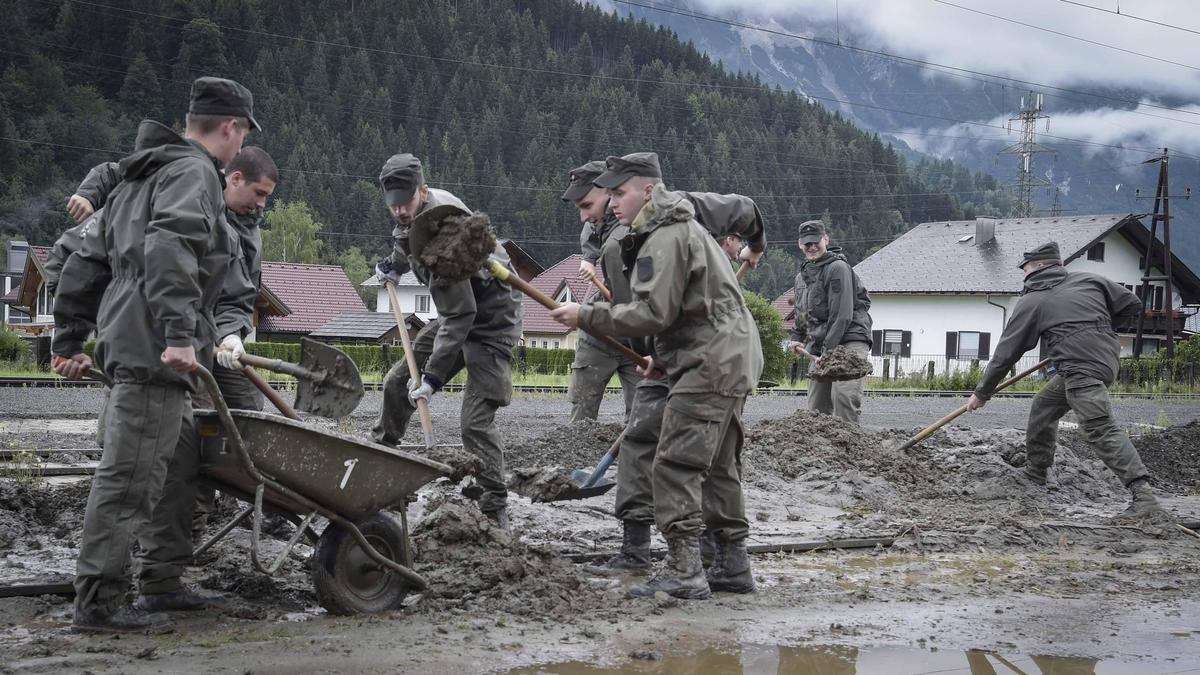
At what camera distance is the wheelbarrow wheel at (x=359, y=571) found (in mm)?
4289

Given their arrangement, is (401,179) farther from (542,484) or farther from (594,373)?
(594,373)

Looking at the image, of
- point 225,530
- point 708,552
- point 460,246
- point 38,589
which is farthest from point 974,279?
point 38,589

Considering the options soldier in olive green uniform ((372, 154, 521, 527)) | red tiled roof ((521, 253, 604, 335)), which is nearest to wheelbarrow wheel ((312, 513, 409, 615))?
soldier in olive green uniform ((372, 154, 521, 527))

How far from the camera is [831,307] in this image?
33.2 feet

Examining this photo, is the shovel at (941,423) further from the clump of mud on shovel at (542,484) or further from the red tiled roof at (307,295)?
the red tiled roof at (307,295)

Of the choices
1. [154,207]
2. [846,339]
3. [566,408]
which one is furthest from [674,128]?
[154,207]

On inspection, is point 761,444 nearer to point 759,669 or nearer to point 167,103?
point 759,669

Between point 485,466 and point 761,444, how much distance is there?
4.49m

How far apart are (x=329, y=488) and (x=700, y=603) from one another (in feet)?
5.72

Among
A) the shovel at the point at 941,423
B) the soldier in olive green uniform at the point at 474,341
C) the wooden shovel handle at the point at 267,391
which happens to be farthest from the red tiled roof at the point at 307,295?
the wooden shovel handle at the point at 267,391

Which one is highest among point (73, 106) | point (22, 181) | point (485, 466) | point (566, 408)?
point (73, 106)

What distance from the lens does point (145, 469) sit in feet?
13.0

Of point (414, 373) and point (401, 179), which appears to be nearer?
point (401, 179)

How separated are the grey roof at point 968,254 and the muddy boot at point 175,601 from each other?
46.2 meters
